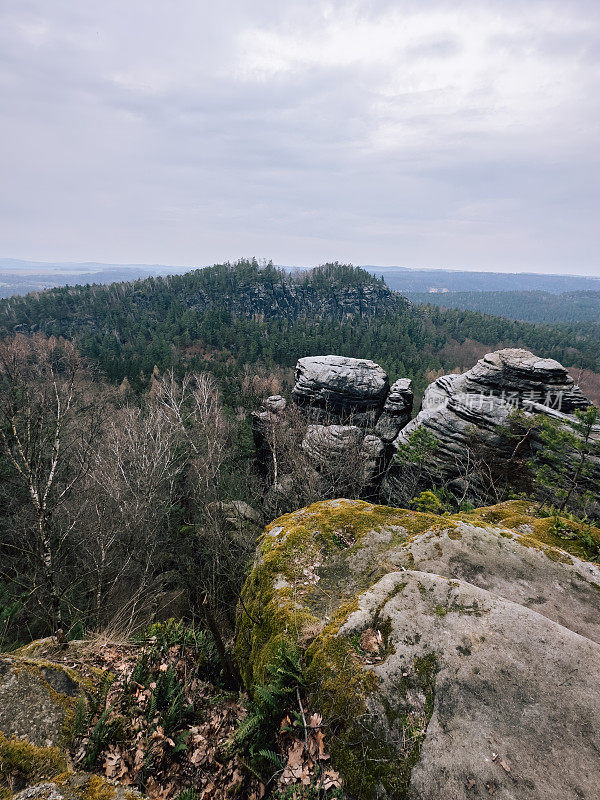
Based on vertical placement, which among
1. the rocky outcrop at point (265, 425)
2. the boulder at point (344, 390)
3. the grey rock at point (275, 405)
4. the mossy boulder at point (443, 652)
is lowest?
the rocky outcrop at point (265, 425)

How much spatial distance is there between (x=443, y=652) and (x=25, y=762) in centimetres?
476

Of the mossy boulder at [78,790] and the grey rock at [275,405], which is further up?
the mossy boulder at [78,790]

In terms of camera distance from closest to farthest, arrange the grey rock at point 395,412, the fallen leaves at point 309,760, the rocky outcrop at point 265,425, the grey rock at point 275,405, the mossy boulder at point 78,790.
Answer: the mossy boulder at point 78,790 < the fallen leaves at point 309,760 < the grey rock at point 395,412 < the rocky outcrop at point 265,425 < the grey rock at point 275,405

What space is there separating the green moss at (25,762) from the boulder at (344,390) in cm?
2602

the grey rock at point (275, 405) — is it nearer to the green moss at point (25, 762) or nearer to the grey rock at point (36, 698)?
the grey rock at point (36, 698)

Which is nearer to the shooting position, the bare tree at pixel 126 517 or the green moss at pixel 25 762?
the green moss at pixel 25 762

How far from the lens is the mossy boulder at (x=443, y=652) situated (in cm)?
338

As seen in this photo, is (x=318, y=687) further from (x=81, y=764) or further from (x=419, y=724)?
(x=81, y=764)

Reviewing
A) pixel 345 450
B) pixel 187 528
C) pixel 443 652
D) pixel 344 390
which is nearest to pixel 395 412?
pixel 344 390

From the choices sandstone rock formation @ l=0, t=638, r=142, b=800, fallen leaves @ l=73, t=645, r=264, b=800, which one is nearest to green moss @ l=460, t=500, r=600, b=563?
fallen leaves @ l=73, t=645, r=264, b=800

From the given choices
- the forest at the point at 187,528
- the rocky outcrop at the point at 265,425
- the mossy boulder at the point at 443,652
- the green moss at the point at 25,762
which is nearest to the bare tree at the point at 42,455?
the forest at the point at 187,528

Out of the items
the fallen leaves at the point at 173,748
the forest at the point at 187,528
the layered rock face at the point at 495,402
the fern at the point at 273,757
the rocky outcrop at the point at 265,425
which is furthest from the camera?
the rocky outcrop at the point at 265,425

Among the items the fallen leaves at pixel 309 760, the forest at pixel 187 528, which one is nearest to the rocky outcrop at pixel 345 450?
the forest at pixel 187 528

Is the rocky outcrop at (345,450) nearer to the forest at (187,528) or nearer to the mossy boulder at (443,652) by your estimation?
the forest at (187,528)
